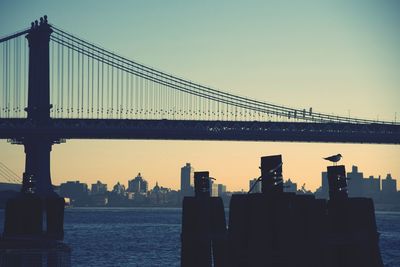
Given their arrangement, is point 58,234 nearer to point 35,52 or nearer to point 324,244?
point 324,244

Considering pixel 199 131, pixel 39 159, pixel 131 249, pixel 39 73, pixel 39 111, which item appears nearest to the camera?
pixel 131 249

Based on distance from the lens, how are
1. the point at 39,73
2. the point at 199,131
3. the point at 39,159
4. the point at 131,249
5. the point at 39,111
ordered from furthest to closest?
the point at 39,73, the point at 39,111, the point at 39,159, the point at 199,131, the point at 131,249

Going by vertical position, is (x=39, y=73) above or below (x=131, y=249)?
above

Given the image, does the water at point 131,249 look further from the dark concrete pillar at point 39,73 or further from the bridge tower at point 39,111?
the dark concrete pillar at point 39,73

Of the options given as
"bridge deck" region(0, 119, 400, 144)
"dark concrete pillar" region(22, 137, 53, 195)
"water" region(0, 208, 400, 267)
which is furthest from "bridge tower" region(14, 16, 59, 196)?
"water" region(0, 208, 400, 267)

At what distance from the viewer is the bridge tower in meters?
107

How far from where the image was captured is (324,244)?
17.5 meters

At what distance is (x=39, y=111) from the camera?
358 feet

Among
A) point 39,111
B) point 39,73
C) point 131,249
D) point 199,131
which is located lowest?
point 131,249

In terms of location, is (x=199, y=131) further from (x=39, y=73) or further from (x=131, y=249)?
(x=131, y=249)

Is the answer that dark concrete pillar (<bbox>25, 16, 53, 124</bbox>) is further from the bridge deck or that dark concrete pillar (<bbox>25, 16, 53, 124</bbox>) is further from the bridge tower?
the bridge deck

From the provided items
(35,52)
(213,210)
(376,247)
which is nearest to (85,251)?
(213,210)

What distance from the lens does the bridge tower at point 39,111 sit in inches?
4198

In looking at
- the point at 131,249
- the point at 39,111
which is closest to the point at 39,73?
the point at 39,111
